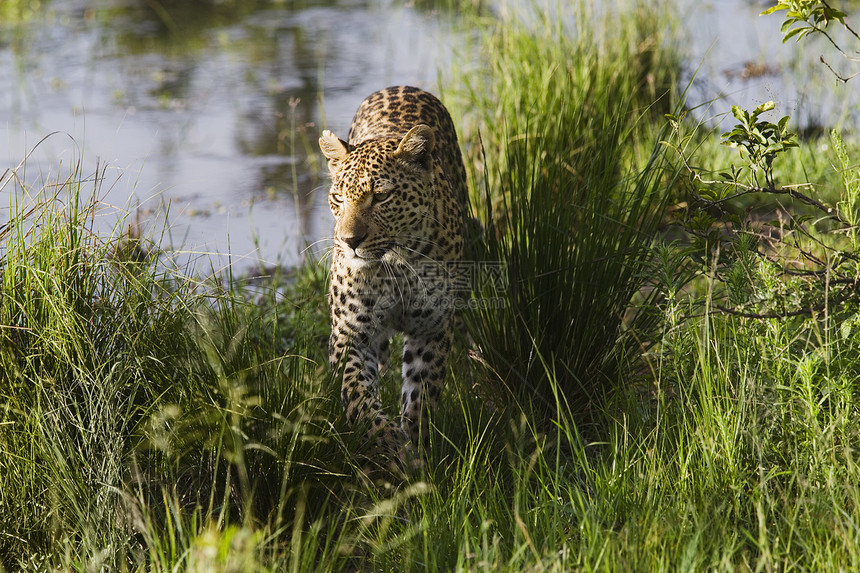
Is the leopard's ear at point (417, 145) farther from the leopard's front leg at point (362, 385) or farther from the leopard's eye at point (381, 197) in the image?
the leopard's front leg at point (362, 385)

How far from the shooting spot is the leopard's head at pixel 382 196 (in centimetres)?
364

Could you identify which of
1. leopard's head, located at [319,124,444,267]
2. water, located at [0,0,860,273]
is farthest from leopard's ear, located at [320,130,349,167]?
water, located at [0,0,860,273]

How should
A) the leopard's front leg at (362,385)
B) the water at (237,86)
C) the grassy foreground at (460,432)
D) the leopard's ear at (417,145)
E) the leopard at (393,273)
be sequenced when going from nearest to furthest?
1. the grassy foreground at (460,432)
2. the leopard's front leg at (362,385)
3. the leopard at (393,273)
4. the leopard's ear at (417,145)
5. the water at (237,86)

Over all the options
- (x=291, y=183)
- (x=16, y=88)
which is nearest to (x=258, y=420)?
(x=291, y=183)

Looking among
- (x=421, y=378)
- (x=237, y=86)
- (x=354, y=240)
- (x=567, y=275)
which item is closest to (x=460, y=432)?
(x=421, y=378)

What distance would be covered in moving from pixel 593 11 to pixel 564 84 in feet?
3.55

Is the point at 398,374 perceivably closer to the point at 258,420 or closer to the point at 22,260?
the point at 258,420

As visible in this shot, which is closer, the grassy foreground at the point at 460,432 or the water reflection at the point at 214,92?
the grassy foreground at the point at 460,432

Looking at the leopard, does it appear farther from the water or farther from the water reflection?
the water reflection

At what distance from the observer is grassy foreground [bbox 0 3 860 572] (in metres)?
2.76

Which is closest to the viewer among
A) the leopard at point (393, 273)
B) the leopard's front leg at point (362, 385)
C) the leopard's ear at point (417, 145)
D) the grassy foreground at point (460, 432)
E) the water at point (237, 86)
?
the grassy foreground at point (460, 432)

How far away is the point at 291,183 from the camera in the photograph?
7.95m

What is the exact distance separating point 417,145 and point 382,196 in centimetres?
28

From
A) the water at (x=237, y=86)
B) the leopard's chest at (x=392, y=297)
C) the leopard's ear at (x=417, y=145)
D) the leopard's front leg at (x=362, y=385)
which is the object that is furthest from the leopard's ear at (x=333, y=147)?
the water at (x=237, y=86)
